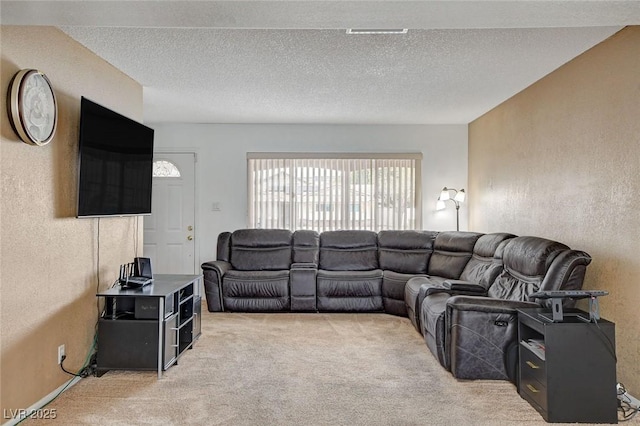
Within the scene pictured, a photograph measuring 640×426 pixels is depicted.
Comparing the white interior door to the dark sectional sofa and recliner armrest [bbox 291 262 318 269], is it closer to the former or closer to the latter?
the dark sectional sofa

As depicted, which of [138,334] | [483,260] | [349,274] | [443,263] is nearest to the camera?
[138,334]

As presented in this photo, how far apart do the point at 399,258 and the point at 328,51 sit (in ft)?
10.1

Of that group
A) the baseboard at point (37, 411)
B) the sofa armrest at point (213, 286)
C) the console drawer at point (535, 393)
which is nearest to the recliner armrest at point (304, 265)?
the sofa armrest at point (213, 286)

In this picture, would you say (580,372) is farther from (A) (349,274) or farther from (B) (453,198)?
(B) (453,198)

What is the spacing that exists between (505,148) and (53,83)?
427 cm

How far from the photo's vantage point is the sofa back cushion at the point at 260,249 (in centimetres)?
576

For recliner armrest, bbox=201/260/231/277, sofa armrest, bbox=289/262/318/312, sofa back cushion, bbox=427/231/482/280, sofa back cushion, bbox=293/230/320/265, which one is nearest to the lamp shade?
sofa back cushion, bbox=427/231/482/280

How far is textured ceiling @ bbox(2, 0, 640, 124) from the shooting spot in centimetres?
212

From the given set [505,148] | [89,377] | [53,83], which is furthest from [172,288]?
[505,148]

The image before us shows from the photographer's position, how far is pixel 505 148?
498 cm

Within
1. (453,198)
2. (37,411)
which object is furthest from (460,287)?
(37,411)

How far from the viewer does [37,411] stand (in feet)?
8.80

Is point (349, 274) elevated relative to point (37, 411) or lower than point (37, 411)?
elevated

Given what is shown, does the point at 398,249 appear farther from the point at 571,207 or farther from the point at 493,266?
the point at 571,207
